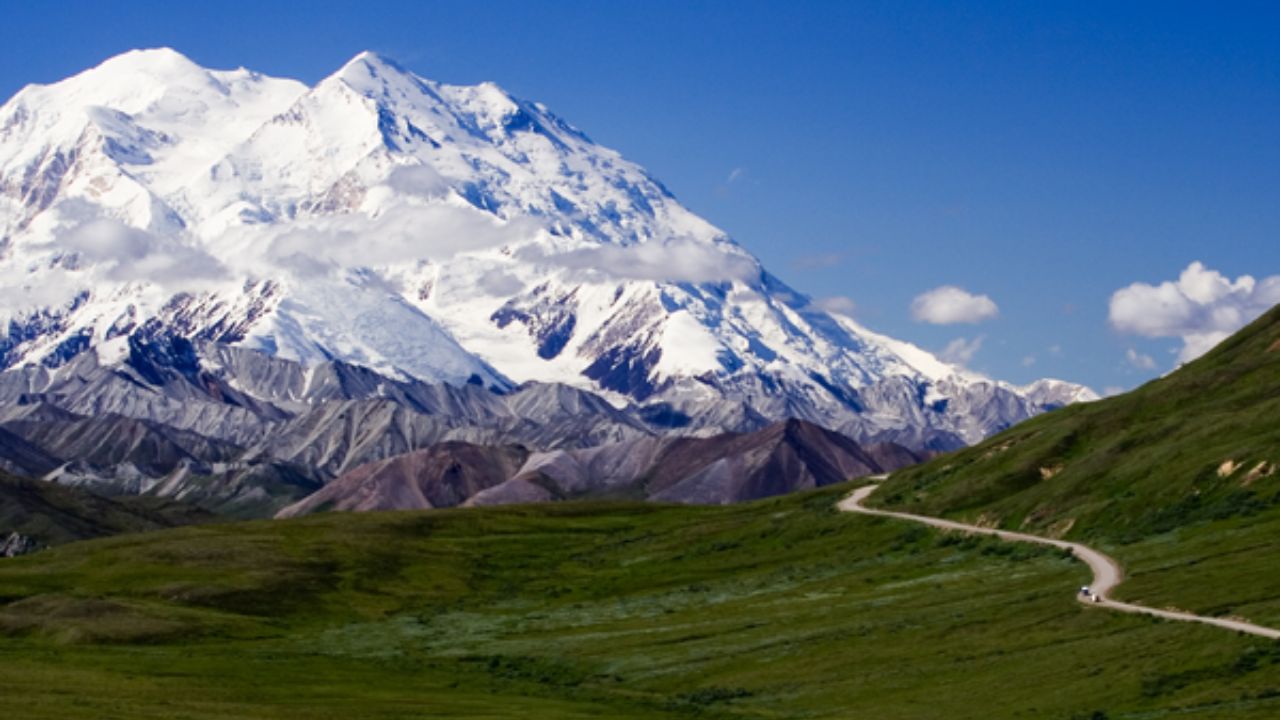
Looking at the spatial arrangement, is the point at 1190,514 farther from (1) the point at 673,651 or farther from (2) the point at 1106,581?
(1) the point at 673,651

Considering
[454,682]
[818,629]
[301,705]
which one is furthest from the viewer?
[818,629]

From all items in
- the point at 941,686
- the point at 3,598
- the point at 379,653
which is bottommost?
the point at 941,686

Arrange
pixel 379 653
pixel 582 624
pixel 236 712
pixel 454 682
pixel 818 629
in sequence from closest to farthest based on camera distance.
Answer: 1. pixel 236 712
2. pixel 454 682
3. pixel 818 629
4. pixel 379 653
5. pixel 582 624

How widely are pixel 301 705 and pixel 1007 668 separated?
137 ft

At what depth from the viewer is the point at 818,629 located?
142 meters

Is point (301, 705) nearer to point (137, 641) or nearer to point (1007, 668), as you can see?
point (1007, 668)

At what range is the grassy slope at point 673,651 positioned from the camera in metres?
103

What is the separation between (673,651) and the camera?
465ft

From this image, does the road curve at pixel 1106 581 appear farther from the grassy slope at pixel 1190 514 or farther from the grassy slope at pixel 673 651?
the grassy slope at pixel 673 651

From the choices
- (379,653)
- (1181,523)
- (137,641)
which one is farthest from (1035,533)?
(137,641)

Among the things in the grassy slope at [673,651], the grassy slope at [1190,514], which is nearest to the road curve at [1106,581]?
the grassy slope at [1190,514]

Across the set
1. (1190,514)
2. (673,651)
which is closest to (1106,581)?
(1190,514)

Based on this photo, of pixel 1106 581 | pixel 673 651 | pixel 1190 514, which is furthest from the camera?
pixel 1190 514

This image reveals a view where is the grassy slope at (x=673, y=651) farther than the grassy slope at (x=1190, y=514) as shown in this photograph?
No
